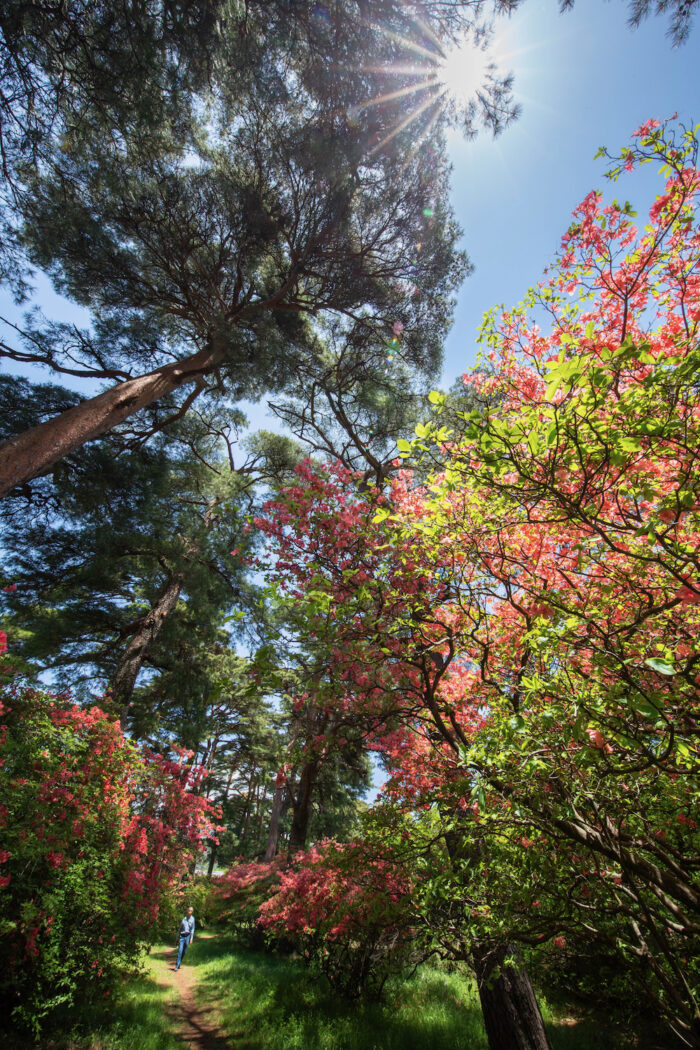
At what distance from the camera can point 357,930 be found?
5.42 m

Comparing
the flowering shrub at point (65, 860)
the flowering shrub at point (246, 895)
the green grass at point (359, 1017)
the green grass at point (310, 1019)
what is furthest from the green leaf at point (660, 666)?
the flowering shrub at point (246, 895)

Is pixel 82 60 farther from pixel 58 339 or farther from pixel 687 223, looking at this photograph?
pixel 687 223

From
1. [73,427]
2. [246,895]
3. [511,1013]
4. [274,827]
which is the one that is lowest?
[246,895]

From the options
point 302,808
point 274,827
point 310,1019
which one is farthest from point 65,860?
point 274,827

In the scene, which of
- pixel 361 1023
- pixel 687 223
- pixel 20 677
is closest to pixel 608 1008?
pixel 361 1023

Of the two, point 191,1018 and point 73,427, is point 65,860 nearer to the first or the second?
point 191,1018

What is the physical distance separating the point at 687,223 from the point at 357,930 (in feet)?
25.0

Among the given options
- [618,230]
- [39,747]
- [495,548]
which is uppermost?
[618,230]

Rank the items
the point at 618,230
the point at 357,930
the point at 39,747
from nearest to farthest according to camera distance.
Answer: the point at 618,230 < the point at 39,747 < the point at 357,930

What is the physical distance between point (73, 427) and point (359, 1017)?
26.5 feet

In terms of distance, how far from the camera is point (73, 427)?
4.85 meters

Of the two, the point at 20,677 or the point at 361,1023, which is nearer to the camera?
the point at 20,677

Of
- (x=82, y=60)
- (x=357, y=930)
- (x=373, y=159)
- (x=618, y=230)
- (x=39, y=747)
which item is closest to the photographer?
(x=618, y=230)

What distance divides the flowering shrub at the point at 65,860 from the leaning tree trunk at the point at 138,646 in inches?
104
